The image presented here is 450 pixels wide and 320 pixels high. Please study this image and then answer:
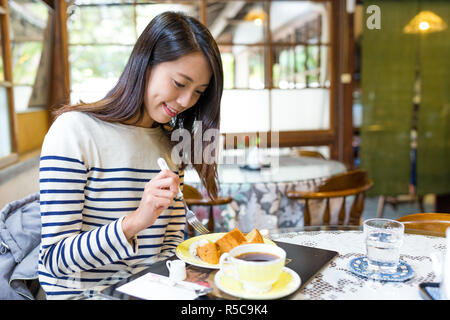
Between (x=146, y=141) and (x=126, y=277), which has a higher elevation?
(x=146, y=141)

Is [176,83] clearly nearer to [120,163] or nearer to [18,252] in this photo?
[120,163]

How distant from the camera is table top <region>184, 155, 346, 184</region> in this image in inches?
86.6

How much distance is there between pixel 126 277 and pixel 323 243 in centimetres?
49

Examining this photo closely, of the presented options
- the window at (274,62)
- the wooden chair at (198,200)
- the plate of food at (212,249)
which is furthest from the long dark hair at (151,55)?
the window at (274,62)

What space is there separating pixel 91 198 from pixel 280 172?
1.51m

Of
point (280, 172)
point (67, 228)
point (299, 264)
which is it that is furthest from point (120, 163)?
point (280, 172)

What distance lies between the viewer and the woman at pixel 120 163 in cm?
88

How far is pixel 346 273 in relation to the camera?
81 cm

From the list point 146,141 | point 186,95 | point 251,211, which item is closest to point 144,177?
point 146,141

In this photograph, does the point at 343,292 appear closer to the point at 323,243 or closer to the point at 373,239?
the point at 373,239

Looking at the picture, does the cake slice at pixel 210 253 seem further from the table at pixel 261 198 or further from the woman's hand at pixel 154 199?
the table at pixel 261 198

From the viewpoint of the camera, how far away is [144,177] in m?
1.08

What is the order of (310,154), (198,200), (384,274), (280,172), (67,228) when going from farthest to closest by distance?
(310,154), (280,172), (198,200), (67,228), (384,274)

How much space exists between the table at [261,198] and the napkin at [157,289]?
135cm
